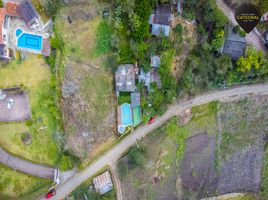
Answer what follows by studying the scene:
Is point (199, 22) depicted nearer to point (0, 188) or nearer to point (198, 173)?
point (198, 173)

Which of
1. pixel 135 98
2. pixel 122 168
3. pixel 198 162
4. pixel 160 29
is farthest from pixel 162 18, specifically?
pixel 198 162

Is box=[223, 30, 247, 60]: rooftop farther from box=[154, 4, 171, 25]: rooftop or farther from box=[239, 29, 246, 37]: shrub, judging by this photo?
box=[154, 4, 171, 25]: rooftop

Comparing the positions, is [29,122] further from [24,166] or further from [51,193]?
[51,193]

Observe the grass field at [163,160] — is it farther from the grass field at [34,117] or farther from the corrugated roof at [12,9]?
the corrugated roof at [12,9]

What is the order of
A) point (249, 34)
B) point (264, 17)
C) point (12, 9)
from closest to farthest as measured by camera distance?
point (12, 9) < point (264, 17) < point (249, 34)

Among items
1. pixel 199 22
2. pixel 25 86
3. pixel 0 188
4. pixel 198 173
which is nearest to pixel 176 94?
pixel 199 22

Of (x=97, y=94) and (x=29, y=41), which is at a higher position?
(x=29, y=41)

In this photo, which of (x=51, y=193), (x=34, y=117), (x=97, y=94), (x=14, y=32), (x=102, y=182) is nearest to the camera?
(x=14, y=32)
